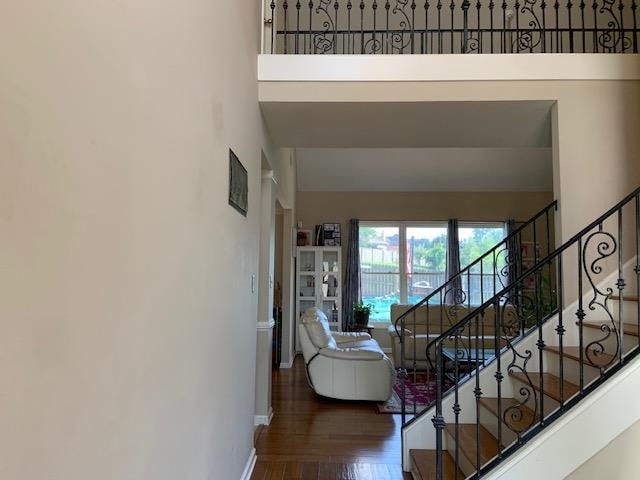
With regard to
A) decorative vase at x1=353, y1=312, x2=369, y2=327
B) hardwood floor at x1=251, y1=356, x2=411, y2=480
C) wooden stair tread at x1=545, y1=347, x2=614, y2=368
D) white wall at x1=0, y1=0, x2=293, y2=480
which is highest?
white wall at x1=0, y1=0, x2=293, y2=480

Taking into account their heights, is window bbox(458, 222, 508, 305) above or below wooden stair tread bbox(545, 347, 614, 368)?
above

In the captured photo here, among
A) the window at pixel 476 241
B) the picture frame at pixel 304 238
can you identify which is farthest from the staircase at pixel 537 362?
the picture frame at pixel 304 238

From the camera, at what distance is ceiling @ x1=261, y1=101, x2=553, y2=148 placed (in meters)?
3.25

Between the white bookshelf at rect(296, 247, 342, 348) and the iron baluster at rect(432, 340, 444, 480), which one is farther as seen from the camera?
the white bookshelf at rect(296, 247, 342, 348)

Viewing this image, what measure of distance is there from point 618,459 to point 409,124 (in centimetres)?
260

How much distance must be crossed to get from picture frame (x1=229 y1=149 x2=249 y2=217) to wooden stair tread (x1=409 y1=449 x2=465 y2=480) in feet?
6.40

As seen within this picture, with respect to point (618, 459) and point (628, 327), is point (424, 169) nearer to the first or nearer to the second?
point (628, 327)

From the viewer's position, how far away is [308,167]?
7.53 metres

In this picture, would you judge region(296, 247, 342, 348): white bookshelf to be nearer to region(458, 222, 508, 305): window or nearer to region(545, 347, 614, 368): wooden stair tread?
region(458, 222, 508, 305): window

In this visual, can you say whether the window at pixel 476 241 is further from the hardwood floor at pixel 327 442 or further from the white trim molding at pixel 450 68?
the white trim molding at pixel 450 68

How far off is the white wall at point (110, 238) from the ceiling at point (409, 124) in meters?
1.40

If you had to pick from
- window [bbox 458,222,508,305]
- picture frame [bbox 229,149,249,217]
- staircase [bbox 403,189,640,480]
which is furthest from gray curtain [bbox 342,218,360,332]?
picture frame [bbox 229,149,249,217]

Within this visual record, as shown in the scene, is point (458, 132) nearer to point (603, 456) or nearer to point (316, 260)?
point (603, 456)

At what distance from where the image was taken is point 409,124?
3604 millimetres
